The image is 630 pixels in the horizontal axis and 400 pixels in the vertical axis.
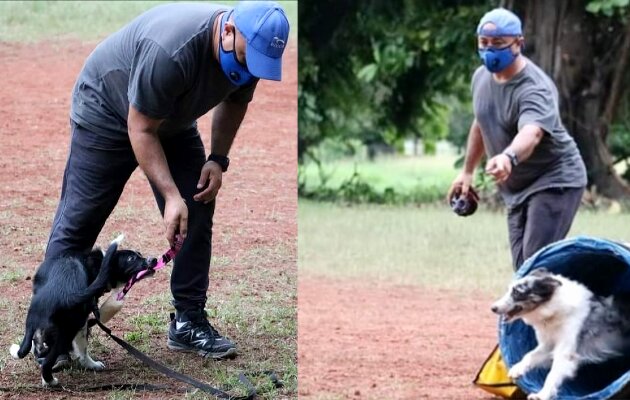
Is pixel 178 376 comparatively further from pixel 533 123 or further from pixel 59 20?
pixel 533 123

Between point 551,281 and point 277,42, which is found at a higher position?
point 277,42

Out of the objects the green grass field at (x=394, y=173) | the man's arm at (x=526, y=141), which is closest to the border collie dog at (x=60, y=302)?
the man's arm at (x=526, y=141)

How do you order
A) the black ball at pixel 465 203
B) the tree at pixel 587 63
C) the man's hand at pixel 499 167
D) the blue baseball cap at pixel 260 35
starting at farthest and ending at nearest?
the tree at pixel 587 63 → the black ball at pixel 465 203 → the man's hand at pixel 499 167 → the blue baseball cap at pixel 260 35

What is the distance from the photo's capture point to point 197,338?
18.1ft

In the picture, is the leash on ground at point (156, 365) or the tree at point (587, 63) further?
the tree at point (587, 63)

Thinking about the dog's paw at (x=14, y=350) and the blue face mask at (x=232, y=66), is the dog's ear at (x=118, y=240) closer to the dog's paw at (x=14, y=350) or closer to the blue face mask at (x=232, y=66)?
the dog's paw at (x=14, y=350)

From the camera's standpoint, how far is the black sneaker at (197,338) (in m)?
5.51

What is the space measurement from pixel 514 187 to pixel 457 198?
0.39 meters

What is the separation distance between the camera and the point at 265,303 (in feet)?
18.8

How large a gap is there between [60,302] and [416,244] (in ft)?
29.1

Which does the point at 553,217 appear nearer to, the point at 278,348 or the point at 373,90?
the point at 278,348

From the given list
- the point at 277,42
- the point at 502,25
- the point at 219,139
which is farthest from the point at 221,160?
the point at 502,25

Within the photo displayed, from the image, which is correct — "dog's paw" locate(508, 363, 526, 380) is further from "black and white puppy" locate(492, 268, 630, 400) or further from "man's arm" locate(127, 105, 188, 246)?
"man's arm" locate(127, 105, 188, 246)

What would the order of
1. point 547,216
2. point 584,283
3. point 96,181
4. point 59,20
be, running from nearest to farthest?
point 96,181 → point 59,20 → point 547,216 → point 584,283
